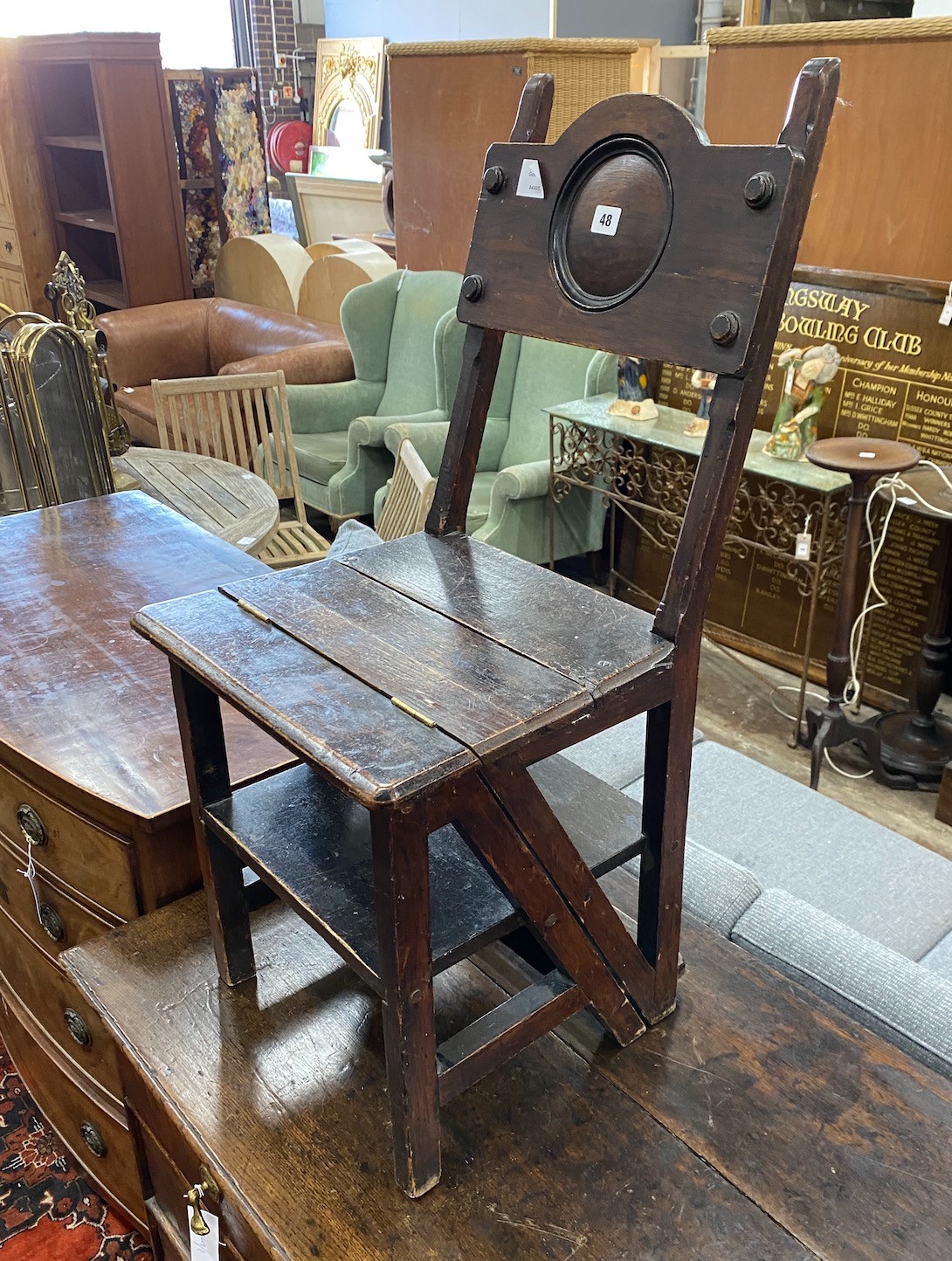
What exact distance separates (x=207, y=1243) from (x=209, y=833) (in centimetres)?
42

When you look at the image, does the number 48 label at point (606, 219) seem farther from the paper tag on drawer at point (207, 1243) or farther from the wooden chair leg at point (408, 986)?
the paper tag on drawer at point (207, 1243)

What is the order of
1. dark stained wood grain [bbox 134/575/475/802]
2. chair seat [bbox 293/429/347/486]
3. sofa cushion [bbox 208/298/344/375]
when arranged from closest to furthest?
dark stained wood grain [bbox 134/575/475/802], chair seat [bbox 293/429/347/486], sofa cushion [bbox 208/298/344/375]

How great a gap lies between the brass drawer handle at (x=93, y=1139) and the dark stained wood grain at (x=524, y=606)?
1.00 meters

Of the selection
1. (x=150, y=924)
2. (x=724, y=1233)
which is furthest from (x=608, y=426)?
(x=724, y=1233)

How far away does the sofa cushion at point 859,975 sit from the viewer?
115 cm

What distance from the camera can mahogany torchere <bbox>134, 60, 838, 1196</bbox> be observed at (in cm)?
77

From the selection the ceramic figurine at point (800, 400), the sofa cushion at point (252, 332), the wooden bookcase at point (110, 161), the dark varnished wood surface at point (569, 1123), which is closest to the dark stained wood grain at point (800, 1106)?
the dark varnished wood surface at point (569, 1123)

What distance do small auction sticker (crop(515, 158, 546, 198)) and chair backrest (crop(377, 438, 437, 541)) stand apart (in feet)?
6.58

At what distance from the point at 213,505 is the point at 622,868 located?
2.00 meters

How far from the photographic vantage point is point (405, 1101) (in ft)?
2.72

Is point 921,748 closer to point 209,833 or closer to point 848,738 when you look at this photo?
point 848,738

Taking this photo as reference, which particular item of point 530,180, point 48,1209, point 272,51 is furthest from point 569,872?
point 272,51

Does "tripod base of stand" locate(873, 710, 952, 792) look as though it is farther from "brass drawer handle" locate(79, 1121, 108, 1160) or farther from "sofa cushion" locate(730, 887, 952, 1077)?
"brass drawer handle" locate(79, 1121, 108, 1160)

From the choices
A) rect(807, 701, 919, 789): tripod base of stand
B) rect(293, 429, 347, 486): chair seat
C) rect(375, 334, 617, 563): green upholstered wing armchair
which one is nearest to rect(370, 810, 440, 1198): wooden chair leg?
rect(807, 701, 919, 789): tripod base of stand
